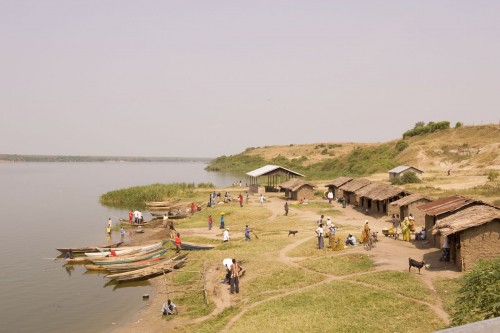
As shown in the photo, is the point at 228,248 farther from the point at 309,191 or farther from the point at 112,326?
the point at 309,191

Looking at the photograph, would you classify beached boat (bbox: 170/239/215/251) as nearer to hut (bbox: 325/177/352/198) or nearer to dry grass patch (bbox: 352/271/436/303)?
dry grass patch (bbox: 352/271/436/303)

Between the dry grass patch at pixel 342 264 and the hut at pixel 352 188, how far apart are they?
2434 cm

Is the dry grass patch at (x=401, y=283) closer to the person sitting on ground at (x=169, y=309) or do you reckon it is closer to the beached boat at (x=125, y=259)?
the person sitting on ground at (x=169, y=309)

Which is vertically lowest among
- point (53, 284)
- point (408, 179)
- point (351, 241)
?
point (53, 284)

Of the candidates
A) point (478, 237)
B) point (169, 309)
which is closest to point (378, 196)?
point (478, 237)

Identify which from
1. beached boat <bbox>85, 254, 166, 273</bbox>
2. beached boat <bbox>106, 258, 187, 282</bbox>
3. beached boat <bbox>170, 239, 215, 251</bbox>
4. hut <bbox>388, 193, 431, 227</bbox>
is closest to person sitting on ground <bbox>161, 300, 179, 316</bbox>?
beached boat <bbox>106, 258, 187, 282</bbox>

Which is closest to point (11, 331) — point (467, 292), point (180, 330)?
point (180, 330)

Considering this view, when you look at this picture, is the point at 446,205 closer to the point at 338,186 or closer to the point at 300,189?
the point at 338,186

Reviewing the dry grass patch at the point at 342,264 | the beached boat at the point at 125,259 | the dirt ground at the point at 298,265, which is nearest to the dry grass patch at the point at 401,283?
the dirt ground at the point at 298,265

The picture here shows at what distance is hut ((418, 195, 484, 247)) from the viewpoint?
28594 millimetres

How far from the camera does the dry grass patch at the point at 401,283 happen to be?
70.7 feet

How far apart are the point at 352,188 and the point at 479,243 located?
29.4 m

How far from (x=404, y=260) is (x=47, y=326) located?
21994 mm

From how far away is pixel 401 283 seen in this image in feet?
76.6
